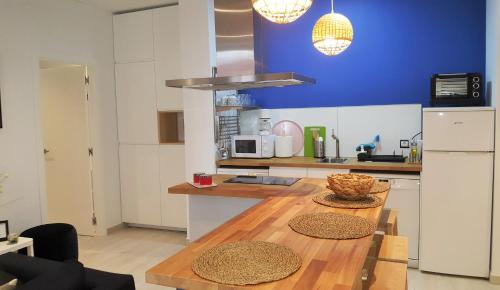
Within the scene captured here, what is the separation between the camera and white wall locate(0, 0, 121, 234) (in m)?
3.86

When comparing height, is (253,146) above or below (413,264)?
above

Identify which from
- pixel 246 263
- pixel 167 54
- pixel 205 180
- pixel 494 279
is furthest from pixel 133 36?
pixel 494 279

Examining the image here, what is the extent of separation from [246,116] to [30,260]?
306cm

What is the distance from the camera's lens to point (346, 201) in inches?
93.3

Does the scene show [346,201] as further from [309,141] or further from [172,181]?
[172,181]

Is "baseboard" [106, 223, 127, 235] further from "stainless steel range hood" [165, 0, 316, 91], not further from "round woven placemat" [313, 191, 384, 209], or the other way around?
"round woven placemat" [313, 191, 384, 209]

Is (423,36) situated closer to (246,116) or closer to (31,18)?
(246,116)

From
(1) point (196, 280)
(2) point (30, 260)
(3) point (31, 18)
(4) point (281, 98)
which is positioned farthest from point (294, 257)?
(3) point (31, 18)

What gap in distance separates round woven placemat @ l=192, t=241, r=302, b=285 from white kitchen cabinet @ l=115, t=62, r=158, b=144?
3670mm

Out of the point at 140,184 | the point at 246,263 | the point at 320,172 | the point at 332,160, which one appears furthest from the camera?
the point at 140,184

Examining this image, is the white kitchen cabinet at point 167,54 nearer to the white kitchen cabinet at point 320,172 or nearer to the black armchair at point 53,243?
the white kitchen cabinet at point 320,172

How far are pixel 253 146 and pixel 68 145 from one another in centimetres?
243

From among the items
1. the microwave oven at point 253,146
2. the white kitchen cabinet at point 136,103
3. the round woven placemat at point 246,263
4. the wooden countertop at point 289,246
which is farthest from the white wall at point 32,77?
the round woven placemat at point 246,263

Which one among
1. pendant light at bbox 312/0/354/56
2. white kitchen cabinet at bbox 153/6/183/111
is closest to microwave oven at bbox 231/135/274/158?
white kitchen cabinet at bbox 153/6/183/111
